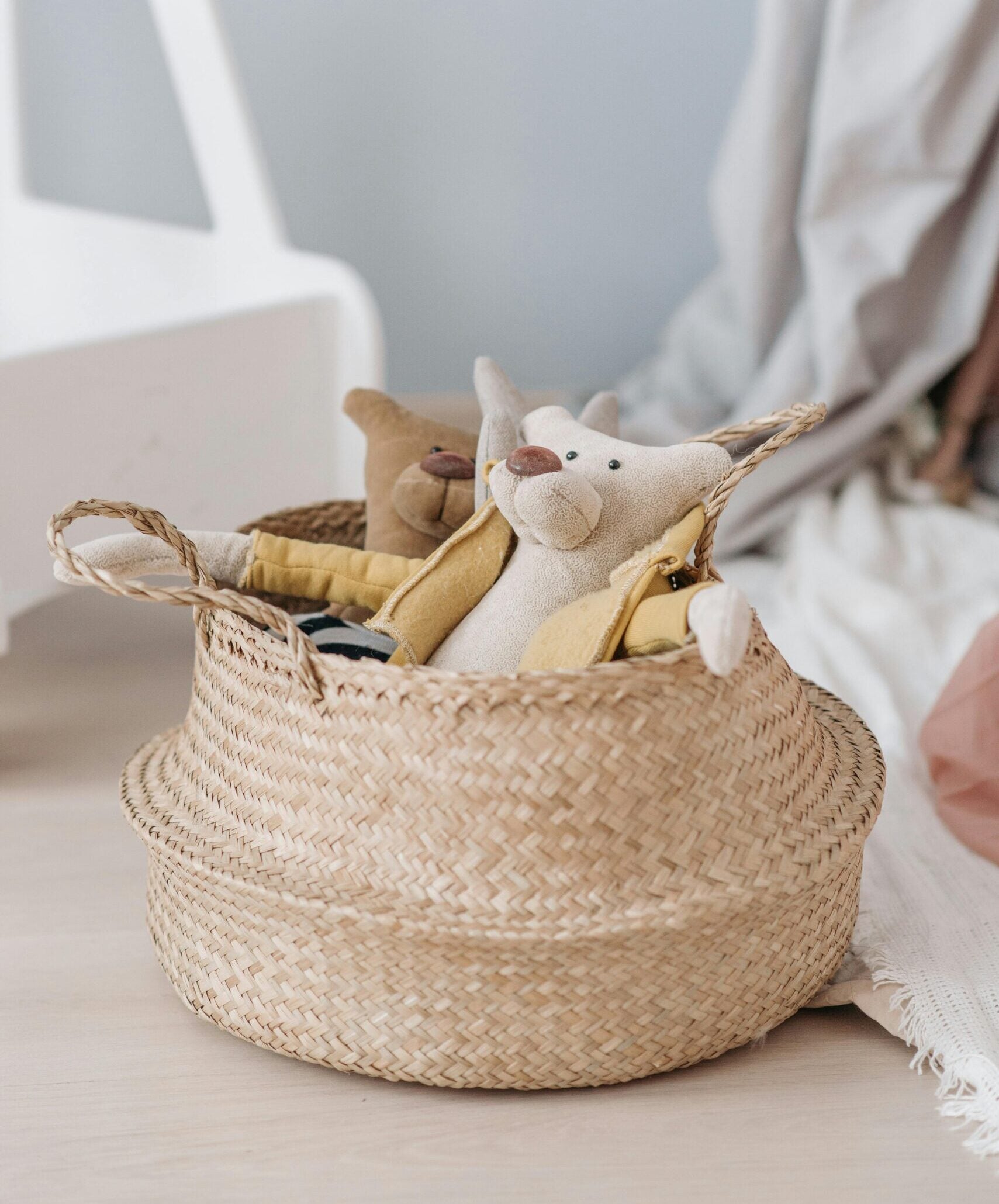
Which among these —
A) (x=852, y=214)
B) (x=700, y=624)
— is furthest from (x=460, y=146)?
(x=700, y=624)

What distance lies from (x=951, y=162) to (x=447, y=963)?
110 cm

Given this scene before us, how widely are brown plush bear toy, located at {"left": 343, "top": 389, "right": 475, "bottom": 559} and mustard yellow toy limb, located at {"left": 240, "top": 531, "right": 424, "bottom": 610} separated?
5cm

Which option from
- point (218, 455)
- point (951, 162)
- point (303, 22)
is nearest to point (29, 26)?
point (303, 22)

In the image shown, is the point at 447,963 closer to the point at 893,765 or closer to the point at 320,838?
the point at 320,838

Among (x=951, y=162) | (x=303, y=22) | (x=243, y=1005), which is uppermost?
(x=303, y=22)

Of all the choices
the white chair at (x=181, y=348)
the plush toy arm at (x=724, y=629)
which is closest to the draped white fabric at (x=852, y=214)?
the white chair at (x=181, y=348)

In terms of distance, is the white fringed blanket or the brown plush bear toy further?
the brown plush bear toy

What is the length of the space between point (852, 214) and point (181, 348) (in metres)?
0.75

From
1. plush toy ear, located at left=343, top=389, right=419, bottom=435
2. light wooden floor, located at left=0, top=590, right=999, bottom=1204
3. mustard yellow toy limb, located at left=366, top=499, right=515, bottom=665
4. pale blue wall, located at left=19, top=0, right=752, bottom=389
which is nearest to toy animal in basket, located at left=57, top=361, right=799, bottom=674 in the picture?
mustard yellow toy limb, located at left=366, top=499, right=515, bottom=665

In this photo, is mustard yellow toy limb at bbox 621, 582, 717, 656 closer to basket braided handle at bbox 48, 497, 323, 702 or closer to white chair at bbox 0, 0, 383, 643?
basket braided handle at bbox 48, 497, 323, 702

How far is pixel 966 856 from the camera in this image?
844 mm

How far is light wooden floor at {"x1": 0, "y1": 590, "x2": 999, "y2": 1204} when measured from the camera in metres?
0.58

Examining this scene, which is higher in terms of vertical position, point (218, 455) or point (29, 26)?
point (29, 26)

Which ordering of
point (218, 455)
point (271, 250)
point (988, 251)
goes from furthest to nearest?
point (988, 251)
point (271, 250)
point (218, 455)
